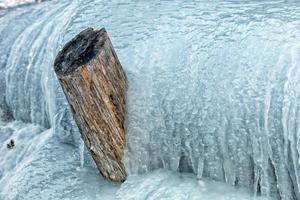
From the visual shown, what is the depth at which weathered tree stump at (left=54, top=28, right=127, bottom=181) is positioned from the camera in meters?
3.40

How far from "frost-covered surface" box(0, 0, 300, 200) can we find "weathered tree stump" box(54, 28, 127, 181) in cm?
15

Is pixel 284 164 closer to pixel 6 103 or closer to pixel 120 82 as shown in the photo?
pixel 120 82

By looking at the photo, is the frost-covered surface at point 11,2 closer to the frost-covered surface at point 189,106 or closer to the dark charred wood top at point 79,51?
the frost-covered surface at point 189,106

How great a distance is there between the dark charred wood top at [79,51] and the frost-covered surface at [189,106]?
487 mm

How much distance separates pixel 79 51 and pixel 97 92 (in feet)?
0.88

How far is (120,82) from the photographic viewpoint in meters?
3.76

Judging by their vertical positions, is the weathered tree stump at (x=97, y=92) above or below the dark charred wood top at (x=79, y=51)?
below

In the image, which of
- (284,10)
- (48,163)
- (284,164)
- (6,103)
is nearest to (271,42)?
(284,10)

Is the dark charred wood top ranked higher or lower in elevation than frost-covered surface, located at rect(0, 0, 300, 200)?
higher

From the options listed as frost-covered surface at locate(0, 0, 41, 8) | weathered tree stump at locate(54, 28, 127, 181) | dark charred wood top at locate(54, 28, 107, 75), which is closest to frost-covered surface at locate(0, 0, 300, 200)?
weathered tree stump at locate(54, 28, 127, 181)

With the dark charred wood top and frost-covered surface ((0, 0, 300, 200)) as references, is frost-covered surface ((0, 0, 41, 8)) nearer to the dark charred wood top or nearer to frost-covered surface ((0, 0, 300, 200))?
frost-covered surface ((0, 0, 300, 200))

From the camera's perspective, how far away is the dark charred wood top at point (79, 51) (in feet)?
11.2

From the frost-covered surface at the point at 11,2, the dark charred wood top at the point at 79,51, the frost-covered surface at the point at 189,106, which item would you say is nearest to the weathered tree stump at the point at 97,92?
the dark charred wood top at the point at 79,51

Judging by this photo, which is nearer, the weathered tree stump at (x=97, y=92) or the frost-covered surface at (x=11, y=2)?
the weathered tree stump at (x=97, y=92)
